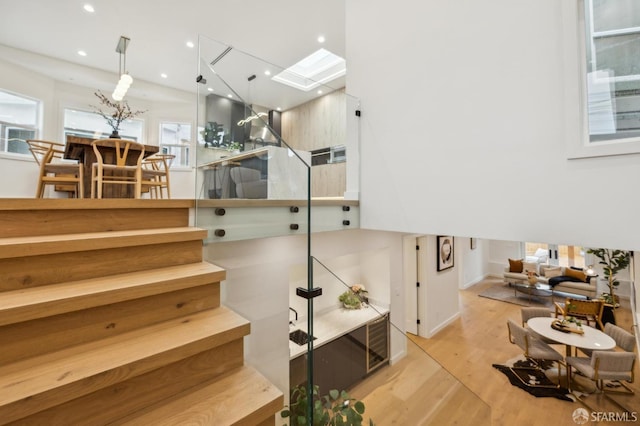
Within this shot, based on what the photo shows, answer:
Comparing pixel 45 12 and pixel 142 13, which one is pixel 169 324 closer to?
pixel 142 13

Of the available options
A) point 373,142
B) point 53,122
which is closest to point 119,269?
point 373,142

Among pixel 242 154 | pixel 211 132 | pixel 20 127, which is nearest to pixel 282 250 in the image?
pixel 242 154

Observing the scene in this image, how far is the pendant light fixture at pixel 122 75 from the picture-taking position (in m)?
3.92

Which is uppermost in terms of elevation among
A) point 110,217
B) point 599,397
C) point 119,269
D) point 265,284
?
point 110,217

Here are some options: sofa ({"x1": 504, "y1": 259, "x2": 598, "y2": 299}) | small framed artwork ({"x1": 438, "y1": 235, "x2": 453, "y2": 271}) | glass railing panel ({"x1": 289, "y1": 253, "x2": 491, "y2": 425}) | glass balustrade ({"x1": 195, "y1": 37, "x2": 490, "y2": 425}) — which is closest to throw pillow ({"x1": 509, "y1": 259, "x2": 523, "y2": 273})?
sofa ({"x1": 504, "y1": 259, "x2": 598, "y2": 299})

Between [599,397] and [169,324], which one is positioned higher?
[169,324]

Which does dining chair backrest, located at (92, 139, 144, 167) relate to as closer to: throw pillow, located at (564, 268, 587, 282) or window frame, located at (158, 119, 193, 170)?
window frame, located at (158, 119, 193, 170)

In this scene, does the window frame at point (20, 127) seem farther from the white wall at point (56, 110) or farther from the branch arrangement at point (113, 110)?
the branch arrangement at point (113, 110)

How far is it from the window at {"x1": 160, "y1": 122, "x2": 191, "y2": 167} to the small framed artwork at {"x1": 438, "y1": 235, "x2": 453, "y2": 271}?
6174mm

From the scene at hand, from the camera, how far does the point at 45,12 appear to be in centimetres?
374

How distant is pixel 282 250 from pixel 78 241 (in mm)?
1866

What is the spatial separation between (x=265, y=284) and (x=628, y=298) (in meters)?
10.5

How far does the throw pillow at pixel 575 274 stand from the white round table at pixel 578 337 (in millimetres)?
4204

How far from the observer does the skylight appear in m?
4.99
